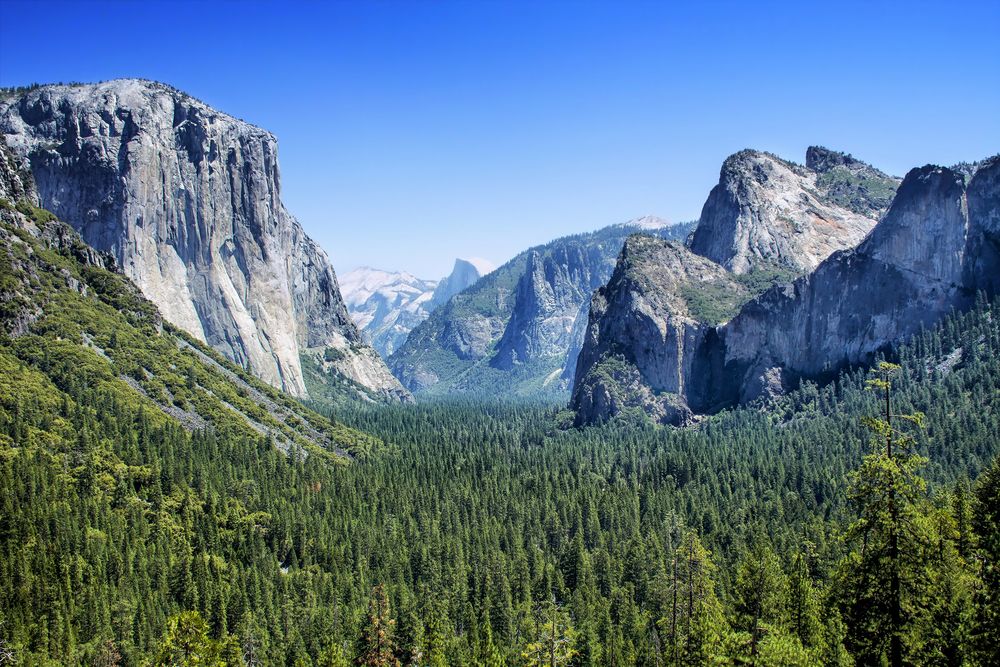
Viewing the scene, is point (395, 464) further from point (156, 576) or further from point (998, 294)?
point (998, 294)

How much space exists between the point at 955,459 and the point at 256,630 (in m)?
106

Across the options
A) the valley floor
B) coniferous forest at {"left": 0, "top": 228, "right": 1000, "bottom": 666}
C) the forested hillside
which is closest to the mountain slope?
the forested hillside

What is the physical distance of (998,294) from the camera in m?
184

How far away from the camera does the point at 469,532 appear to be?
4747 inches

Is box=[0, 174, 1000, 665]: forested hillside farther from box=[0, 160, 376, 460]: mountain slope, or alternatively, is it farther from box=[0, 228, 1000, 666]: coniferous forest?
box=[0, 160, 376, 460]: mountain slope

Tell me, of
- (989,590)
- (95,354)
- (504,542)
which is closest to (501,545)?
(504,542)

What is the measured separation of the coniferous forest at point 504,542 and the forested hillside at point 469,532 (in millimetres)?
310

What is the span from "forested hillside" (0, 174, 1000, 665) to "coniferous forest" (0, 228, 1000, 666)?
0.31 metres

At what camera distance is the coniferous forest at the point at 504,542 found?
4066cm

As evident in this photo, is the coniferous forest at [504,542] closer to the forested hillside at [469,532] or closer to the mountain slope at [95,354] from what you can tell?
the forested hillside at [469,532]

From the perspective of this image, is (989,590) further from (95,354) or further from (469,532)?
(95,354)

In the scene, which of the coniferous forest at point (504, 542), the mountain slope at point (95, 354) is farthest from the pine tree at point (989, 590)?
the mountain slope at point (95, 354)

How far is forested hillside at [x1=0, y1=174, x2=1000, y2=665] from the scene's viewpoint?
42.1 metres

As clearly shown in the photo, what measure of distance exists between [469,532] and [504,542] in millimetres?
5356
